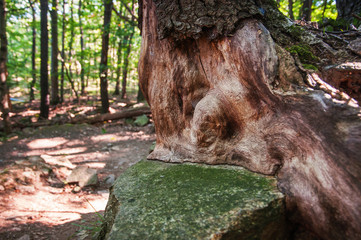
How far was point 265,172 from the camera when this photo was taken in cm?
190

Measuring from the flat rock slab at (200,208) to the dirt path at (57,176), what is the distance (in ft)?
3.34

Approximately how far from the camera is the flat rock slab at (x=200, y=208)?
1422 millimetres

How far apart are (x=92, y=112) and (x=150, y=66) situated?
8752 mm

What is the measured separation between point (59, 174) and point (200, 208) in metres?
3.99

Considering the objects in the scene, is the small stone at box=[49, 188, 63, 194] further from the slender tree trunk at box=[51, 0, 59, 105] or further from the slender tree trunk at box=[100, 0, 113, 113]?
the slender tree trunk at box=[51, 0, 59, 105]

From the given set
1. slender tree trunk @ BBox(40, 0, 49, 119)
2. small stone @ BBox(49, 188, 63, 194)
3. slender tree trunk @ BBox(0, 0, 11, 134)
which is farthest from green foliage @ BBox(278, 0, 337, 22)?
slender tree trunk @ BBox(40, 0, 49, 119)

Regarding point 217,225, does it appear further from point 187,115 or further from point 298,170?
point 187,115

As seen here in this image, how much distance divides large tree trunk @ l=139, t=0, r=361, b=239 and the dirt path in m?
1.54

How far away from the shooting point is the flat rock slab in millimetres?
1422

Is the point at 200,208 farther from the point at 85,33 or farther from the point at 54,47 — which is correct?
the point at 85,33

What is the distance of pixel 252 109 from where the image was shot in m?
2.13

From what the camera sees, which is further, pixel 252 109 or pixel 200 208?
pixel 252 109

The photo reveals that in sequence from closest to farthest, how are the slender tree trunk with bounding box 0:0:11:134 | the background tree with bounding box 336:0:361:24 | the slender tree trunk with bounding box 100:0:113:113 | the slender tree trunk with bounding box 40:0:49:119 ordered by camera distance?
the background tree with bounding box 336:0:361:24
the slender tree trunk with bounding box 0:0:11:134
the slender tree trunk with bounding box 40:0:49:119
the slender tree trunk with bounding box 100:0:113:113

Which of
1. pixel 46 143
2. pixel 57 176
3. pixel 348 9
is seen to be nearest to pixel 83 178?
pixel 57 176
